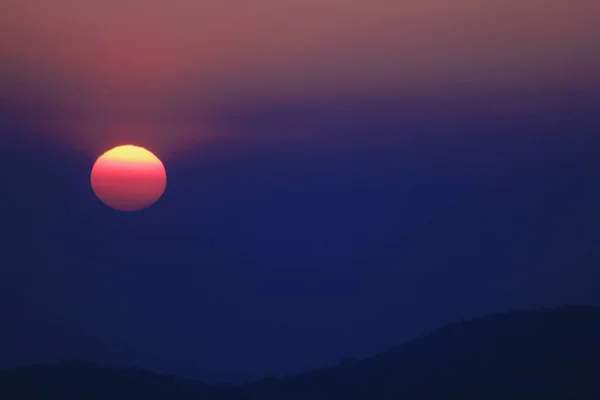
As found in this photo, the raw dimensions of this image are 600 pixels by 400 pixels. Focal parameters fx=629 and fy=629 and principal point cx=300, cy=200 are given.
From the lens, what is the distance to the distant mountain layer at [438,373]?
19.5 meters

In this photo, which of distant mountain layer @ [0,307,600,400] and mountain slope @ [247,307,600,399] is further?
distant mountain layer @ [0,307,600,400]

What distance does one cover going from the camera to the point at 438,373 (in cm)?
2075

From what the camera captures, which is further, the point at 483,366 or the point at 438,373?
the point at 438,373

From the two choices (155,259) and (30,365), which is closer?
(30,365)

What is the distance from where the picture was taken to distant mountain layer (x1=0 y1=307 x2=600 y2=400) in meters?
19.5

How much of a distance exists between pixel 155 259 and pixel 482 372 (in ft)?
41.1

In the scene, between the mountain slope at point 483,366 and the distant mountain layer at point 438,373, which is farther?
the distant mountain layer at point 438,373

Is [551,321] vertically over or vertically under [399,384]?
over

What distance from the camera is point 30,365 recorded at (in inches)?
838

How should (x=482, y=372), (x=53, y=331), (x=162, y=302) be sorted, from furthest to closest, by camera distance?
(x=162, y=302) < (x=53, y=331) < (x=482, y=372)

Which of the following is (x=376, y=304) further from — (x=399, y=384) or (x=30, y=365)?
(x=30, y=365)

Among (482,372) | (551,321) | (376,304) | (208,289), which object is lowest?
(482,372)

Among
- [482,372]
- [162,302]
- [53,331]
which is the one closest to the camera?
[482,372]

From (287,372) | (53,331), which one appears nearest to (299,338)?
(287,372)
